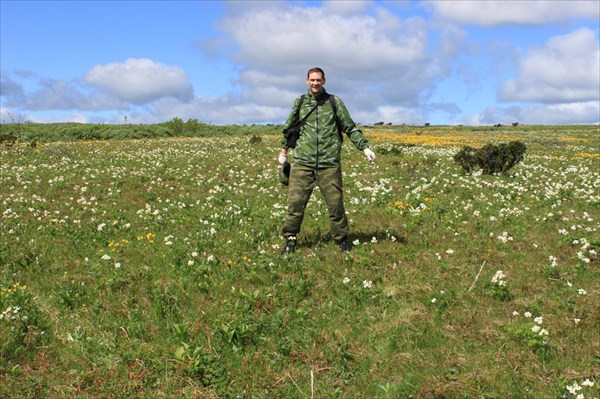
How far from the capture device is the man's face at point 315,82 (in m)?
8.59

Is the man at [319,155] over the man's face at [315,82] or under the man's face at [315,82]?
under

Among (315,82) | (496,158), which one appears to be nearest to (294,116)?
(315,82)

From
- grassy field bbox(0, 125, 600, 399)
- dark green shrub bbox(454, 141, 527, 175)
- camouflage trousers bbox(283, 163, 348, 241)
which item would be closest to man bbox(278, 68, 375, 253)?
camouflage trousers bbox(283, 163, 348, 241)

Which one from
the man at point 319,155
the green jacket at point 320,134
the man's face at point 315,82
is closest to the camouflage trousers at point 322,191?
the man at point 319,155

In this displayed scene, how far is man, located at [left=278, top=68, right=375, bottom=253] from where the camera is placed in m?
8.84

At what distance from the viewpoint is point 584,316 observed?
670 cm

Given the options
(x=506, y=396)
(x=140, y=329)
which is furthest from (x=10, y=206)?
(x=506, y=396)

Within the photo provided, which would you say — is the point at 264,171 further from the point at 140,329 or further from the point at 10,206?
the point at 140,329

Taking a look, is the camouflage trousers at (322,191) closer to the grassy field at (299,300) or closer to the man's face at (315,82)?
the grassy field at (299,300)

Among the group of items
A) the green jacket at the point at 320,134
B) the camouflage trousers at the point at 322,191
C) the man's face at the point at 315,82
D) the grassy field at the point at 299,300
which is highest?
the man's face at the point at 315,82

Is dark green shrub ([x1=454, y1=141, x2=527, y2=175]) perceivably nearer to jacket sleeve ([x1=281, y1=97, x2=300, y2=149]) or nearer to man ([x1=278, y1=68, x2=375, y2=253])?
man ([x1=278, y1=68, x2=375, y2=253])

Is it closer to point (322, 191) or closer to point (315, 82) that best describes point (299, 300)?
point (322, 191)

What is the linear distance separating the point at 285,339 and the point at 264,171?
513 inches

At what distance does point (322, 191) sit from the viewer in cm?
898
